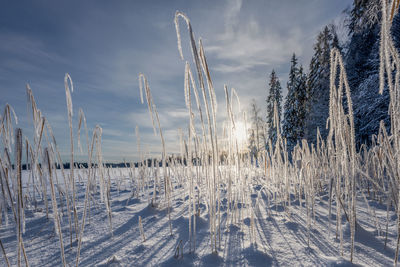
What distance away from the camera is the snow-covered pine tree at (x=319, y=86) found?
31.0 feet

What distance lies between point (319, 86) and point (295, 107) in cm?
192

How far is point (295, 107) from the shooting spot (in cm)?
1202

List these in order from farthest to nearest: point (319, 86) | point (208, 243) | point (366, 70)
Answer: point (319, 86), point (366, 70), point (208, 243)

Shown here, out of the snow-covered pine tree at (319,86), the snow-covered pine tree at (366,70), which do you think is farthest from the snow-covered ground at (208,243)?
the snow-covered pine tree at (319,86)

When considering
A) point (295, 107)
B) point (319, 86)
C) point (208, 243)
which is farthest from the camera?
point (295, 107)

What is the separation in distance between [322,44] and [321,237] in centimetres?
1372

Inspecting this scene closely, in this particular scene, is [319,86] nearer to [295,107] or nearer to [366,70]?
[295,107]

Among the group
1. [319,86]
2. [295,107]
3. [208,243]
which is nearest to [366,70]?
[319,86]

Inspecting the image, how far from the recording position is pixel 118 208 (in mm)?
1952

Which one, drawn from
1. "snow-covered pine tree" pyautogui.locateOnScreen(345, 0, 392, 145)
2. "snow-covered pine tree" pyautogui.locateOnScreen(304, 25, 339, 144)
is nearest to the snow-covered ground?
"snow-covered pine tree" pyautogui.locateOnScreen(345, 0, 392, 145)

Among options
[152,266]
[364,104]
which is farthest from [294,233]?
[364,104]

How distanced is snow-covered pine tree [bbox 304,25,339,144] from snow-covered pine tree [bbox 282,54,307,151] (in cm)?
45

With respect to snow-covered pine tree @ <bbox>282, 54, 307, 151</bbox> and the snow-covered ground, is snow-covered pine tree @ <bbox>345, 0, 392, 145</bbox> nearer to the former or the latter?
snow-covered pine tree @ <bbox>282, 54, 307, 151</bbox>

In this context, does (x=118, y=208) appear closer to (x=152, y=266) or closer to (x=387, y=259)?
(x=152, y=266)
